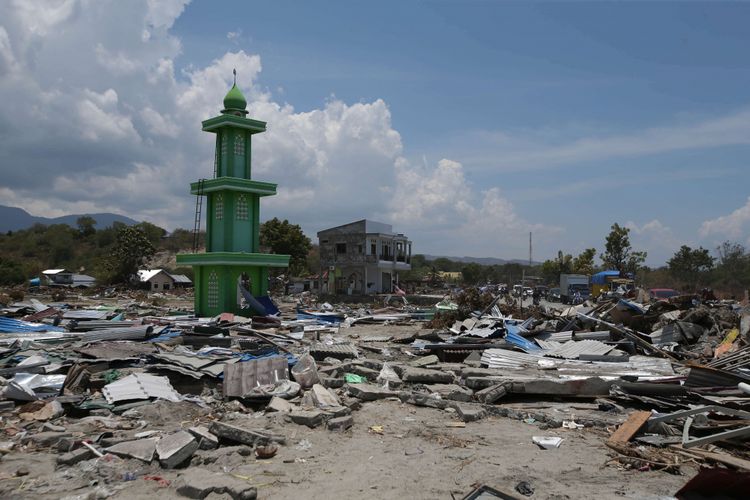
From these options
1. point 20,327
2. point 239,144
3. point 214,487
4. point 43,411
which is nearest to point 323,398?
A: point 214,487

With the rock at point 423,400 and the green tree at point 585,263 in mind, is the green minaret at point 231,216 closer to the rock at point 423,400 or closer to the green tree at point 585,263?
the rock at point 423,400

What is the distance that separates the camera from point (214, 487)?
527 centimetres

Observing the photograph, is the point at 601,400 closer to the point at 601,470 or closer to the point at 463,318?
the point at 601,470

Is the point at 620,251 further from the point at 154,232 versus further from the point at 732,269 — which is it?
the point at 154,232

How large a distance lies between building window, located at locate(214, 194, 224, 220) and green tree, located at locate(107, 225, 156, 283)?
32.6m

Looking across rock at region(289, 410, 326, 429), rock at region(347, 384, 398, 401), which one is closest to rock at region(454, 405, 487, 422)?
rock at region(347, 384, 398, 401)

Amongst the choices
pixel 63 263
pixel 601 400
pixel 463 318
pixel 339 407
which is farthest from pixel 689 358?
pixel 63 263

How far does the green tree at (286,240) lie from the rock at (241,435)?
49802 millimetres

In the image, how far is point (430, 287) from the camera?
55844 mm

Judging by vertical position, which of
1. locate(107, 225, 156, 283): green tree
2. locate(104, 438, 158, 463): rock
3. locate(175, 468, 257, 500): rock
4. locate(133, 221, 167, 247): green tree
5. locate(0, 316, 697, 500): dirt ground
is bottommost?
locate(0, 316, 697, 500): dirt ground

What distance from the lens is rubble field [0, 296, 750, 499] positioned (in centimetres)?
553

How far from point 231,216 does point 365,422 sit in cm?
1839

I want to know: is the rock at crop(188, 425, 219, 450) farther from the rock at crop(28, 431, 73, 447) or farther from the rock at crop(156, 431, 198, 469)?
the rock at crop(28, 431, 73, 447)

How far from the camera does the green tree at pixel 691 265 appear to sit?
169ft
